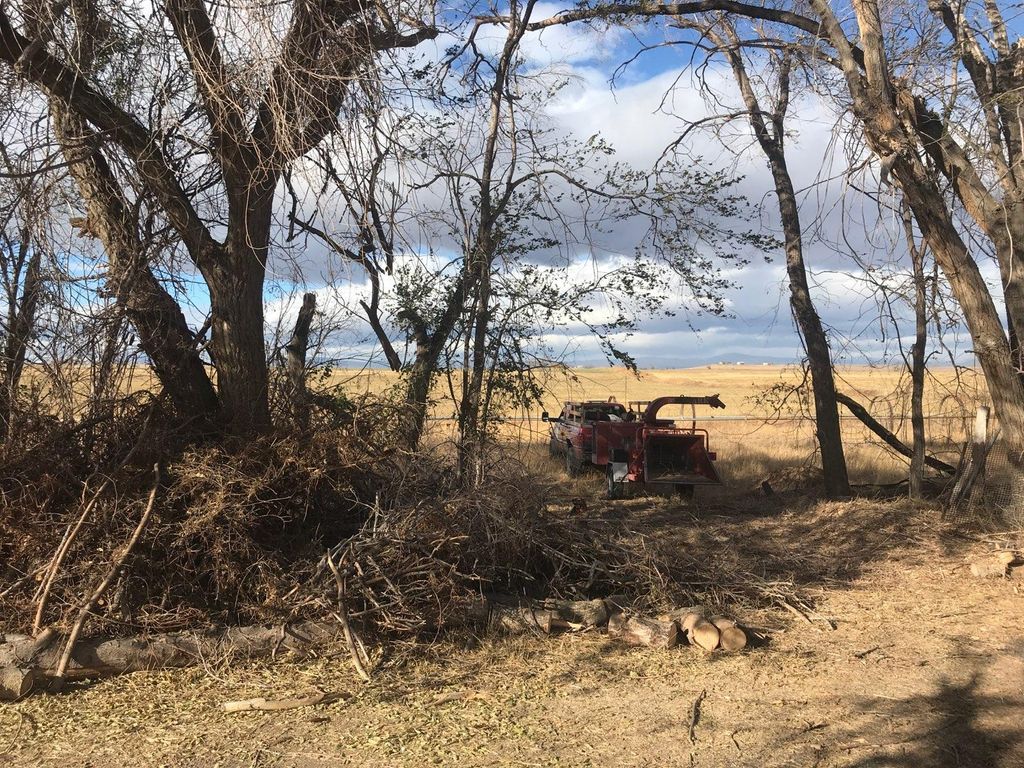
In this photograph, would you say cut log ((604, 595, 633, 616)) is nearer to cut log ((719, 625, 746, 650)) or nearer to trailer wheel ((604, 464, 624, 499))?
cut log ((719, 625, 746, 650))

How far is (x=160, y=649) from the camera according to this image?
5.34 metres

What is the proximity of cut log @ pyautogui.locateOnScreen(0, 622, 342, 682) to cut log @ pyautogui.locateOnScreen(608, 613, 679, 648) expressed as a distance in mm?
2008

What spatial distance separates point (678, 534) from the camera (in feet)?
31.2

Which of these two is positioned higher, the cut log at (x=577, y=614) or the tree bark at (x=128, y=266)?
the tree bark at (x=128, y=266)

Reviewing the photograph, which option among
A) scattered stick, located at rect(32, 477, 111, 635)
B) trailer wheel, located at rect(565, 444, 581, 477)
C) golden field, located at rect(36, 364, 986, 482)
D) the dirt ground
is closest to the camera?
the dirt ground

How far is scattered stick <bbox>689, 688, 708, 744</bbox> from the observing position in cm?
459

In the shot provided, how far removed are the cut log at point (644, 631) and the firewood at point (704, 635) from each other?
0.42ft

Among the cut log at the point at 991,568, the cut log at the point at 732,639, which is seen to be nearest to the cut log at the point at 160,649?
the cut log at the point at 732,639

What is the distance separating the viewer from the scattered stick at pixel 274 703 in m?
4.82

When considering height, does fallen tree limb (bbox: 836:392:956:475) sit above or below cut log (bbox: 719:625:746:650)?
above

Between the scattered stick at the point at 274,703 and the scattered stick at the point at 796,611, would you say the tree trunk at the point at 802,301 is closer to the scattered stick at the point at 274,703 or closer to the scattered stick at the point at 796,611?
the scattered stick at the point at 796,611

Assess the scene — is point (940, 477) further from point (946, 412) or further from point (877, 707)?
point (877, 707)

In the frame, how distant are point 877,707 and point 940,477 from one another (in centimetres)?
834

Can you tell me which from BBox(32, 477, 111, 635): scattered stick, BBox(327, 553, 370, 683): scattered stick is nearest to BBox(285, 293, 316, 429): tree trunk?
BBox(327, 553, 370, 683): scattered stick
